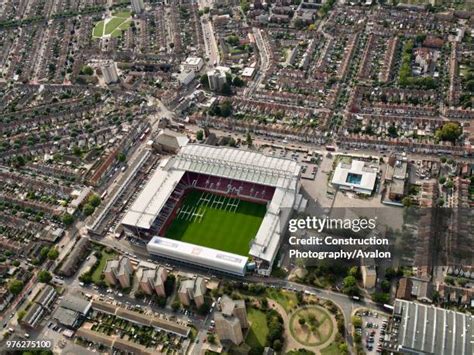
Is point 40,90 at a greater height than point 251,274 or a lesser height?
greater

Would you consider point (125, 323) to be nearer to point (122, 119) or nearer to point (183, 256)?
point (183, 256)

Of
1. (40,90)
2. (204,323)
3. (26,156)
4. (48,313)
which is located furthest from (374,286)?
(40,90)

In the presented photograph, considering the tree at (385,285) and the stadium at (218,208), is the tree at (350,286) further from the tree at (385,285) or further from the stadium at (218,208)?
the stadium at (218,208)

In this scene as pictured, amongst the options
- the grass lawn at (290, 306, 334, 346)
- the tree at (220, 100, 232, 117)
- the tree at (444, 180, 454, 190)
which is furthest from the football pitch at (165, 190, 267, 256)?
the tree at (444, 180, 454, 190)

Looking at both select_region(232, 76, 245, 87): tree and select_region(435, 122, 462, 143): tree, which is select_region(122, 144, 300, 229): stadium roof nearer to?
select_region(232, 76, 245, 87): tree

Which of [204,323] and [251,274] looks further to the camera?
[251,274]

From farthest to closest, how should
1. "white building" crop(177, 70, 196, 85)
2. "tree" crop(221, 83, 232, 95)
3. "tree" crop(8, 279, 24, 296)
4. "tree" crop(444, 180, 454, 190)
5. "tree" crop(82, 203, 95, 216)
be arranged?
"white building" crop(177, 70, 196, 85) → "tree" crop(221, 83, 232, 95) → "tree" crop(82, 203, 95, 216) → "tree" crop(444, 180, 454, 190) → "tree" crop(8, 279, 24, 296)

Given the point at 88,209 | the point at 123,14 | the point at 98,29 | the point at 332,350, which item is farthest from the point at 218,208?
the point at 123,14
